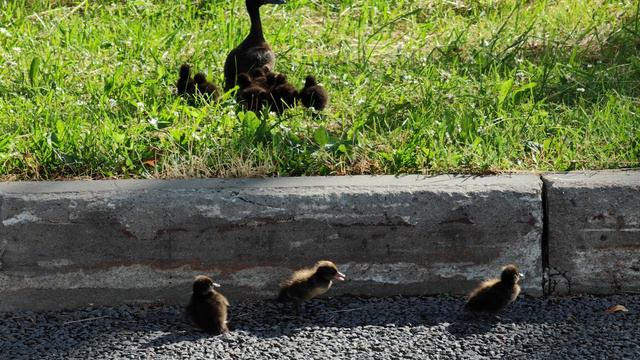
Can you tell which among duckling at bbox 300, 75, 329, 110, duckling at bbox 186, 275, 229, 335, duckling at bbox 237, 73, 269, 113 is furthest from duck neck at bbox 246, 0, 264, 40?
duckling at bbox 186, 275, 229, 335

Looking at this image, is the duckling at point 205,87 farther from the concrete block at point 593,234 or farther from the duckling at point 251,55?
the concrete block at point 593,234

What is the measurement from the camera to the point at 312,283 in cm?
483

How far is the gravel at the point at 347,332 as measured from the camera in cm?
454

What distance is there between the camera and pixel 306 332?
15.6 ft

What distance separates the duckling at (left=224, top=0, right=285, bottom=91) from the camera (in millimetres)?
6750

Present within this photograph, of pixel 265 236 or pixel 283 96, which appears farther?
pixel 283 96

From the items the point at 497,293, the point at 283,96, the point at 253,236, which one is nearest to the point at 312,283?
the point at 253,236

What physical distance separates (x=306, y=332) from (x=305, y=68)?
109 inches

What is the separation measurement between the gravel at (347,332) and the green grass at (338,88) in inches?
28.6

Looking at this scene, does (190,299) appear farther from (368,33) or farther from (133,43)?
(368,33)

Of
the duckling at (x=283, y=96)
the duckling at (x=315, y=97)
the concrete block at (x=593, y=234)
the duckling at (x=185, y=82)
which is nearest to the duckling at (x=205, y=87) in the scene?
the duckling at (x=185, y=82)

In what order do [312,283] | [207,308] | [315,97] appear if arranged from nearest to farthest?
[207,308]
[312,283]
[315,97]

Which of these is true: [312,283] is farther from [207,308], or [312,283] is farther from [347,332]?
[207,308]

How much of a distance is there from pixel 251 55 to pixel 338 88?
583mm
